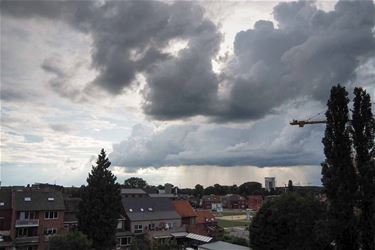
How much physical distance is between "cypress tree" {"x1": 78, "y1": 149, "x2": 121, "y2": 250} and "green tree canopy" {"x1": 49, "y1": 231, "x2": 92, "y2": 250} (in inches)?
283

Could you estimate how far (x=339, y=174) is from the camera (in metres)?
41.9

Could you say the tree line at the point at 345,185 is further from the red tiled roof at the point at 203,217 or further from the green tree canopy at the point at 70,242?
the red tiled roof at the point at 203,217

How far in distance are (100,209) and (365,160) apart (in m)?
37.8

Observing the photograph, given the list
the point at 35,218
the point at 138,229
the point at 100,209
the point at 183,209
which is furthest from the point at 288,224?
the point at 183,209

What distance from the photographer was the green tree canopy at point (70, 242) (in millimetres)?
50969

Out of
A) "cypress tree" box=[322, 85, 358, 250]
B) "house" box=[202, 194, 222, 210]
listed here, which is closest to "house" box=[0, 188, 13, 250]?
"cypress tree" box=[322, 85, 358, 250]

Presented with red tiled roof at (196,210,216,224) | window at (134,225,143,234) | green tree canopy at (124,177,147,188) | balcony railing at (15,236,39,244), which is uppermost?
green tree canopy at (124,177,147,188)

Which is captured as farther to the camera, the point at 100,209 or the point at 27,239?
the point at 27,239

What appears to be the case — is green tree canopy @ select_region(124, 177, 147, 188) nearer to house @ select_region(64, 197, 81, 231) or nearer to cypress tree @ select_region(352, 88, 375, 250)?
house @ select_region(64, 197, 81, 231)

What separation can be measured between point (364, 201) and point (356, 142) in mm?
6598

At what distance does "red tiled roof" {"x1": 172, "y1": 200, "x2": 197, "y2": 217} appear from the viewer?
89250mm

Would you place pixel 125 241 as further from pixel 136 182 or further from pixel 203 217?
pixel 136 182

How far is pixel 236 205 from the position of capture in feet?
652

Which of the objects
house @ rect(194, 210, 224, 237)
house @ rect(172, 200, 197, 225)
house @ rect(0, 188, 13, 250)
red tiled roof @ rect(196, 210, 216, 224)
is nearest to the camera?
house @ rect(0, 188, 13, 250)
